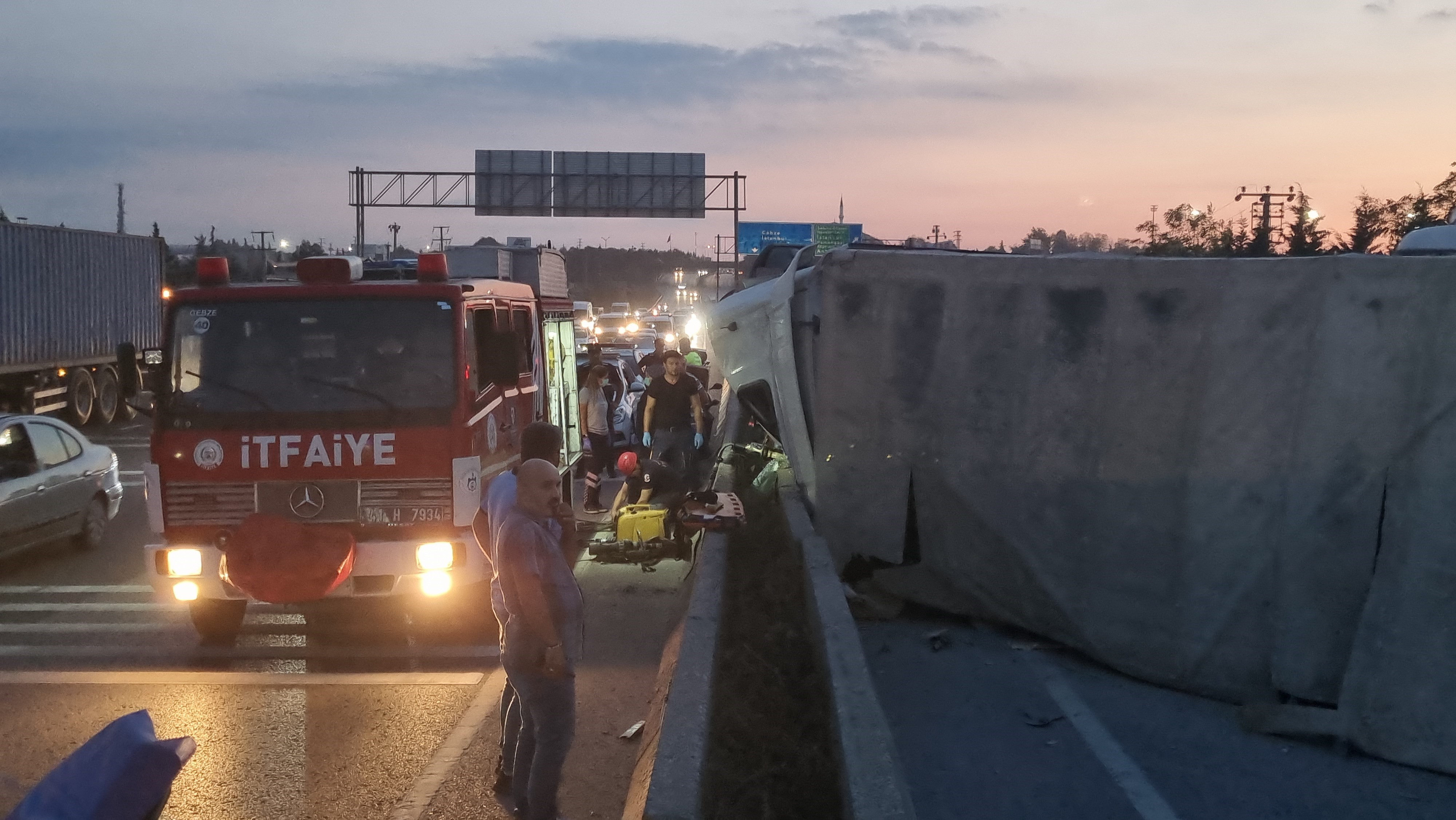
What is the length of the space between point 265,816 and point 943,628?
12.9 feet

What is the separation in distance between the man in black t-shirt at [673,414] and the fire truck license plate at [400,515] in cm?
526

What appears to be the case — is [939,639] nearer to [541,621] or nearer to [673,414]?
[541,621]

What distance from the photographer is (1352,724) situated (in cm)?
534

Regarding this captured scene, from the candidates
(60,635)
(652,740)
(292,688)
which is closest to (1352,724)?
(652,740)

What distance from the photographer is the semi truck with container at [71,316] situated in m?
21.7

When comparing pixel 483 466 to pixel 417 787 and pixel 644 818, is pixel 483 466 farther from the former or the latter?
pixel 644 818

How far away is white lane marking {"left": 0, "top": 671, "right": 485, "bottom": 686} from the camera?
24.0 ft

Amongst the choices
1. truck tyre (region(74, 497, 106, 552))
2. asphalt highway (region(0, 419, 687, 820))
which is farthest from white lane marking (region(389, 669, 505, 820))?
truck tyre (region(74, 497, 106, 552))

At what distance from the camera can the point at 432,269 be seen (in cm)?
800

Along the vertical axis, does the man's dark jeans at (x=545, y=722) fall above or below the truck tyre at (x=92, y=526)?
above

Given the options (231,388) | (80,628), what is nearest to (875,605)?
(231,388)

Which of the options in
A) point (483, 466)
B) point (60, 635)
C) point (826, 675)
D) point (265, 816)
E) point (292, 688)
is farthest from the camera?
point (60, 635)

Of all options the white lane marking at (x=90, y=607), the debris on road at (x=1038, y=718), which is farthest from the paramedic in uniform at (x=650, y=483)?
the debris on road at (x=1038, y=718)

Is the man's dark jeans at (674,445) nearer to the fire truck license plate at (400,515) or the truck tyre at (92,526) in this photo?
the fire truck license plate at (400,515)
